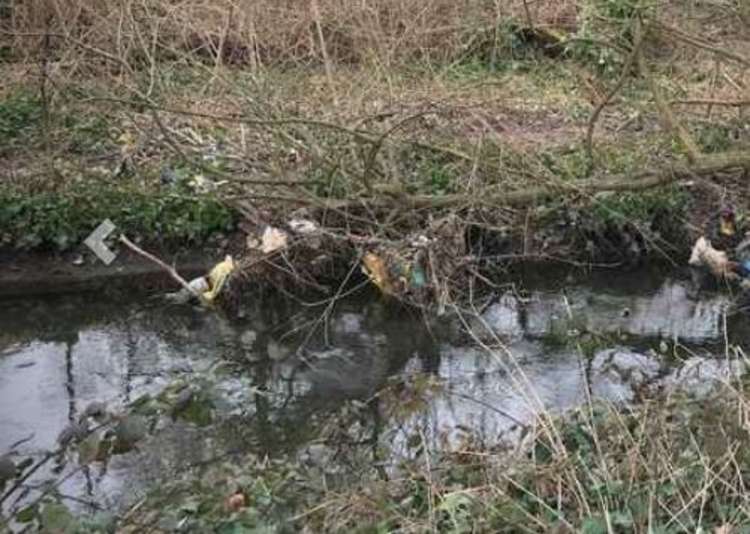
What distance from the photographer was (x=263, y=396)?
6891 millimetres

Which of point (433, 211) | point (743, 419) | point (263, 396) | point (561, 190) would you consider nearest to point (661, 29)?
point (561, 190)

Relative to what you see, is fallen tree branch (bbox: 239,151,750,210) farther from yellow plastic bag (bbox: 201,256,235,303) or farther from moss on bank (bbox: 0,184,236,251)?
moss on bank (bbox: 0,184,236,251)

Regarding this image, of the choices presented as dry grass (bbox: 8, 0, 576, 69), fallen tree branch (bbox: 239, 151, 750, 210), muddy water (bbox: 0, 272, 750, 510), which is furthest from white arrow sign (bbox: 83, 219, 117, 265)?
fallen tree branch (bbox: 239, 151, 750, 210)

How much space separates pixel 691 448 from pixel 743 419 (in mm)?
314

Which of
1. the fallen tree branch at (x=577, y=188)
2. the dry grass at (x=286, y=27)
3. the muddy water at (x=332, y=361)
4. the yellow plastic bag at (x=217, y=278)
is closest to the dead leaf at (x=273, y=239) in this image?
the yellow plastic bag at (x=217, y=278)

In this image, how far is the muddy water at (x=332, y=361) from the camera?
5.92 meters

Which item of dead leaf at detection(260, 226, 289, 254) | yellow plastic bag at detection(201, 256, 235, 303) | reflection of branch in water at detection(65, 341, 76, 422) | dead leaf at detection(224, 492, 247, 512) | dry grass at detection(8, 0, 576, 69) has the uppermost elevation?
dry grass at detection(8, 0, 576, 69)

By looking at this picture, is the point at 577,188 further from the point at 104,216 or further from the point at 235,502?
the point at 104,216

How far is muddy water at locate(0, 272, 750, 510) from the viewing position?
5918 millimetres

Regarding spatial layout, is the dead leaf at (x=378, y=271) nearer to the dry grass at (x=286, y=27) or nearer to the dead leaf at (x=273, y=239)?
the dead leaf at (x=273, y=239)

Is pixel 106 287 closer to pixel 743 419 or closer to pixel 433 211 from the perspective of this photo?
pixel 433 211

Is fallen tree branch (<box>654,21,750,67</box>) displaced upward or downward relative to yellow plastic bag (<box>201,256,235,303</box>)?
upward

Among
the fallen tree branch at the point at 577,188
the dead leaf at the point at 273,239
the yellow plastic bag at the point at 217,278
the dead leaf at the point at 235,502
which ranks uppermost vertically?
the fallen tree branch at the point at 577,188

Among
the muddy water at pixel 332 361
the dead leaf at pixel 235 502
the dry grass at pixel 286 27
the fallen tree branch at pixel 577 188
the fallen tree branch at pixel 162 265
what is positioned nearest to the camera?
the dead leaf at pixel 235 502
